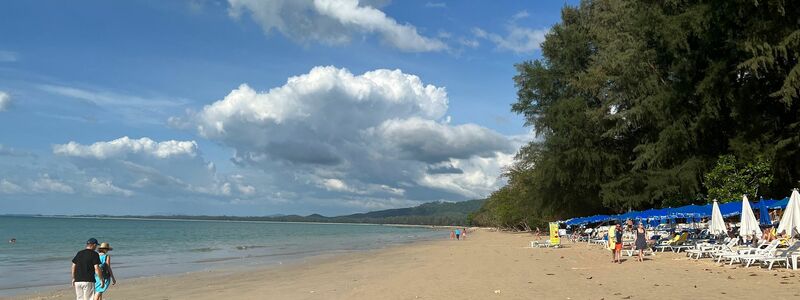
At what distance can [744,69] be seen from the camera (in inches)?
817

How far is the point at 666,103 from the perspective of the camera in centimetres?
2534

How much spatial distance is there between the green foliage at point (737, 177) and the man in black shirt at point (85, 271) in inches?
846

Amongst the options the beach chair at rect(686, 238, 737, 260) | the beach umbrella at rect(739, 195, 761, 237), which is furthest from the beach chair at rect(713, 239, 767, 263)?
the beach umbrella at rect(739, 195, 761, 237)

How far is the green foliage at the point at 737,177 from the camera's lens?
22.2m

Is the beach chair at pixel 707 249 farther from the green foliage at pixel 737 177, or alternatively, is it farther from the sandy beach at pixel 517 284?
the green foliage at pixel 737 177

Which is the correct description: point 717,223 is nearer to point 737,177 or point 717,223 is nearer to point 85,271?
point 737,177

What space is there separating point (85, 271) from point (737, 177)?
2177 cm

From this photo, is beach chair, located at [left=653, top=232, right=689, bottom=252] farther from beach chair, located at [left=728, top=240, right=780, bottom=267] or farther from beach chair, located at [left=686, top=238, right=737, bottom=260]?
beach chair, located at [left=728, top=240, right=780, bottom=267]

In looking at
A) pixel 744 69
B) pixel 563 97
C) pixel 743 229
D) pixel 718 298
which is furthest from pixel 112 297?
pixel 563 97

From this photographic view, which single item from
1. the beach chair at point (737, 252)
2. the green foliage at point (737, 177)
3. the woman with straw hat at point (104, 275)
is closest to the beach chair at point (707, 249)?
the beach chair at point (737, 252)

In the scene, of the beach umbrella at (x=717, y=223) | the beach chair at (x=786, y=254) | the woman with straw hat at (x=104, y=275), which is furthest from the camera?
the beach umbrella at (x=717, y=223)

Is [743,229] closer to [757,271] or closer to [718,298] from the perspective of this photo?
[757,271]

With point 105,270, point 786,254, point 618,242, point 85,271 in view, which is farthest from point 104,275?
point 786,254

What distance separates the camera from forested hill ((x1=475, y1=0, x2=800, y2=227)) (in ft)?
64.2
